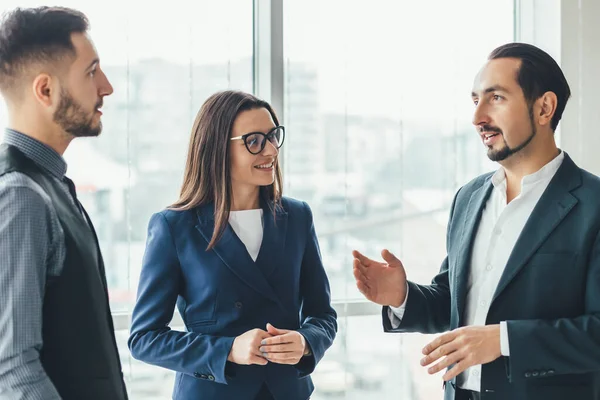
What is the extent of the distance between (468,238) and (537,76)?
0.53 m

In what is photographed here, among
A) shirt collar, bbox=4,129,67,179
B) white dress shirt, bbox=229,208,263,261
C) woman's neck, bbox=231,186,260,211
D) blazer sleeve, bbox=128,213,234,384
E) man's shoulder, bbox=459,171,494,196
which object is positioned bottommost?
blazer sleeve, bbox=128,213,234,384

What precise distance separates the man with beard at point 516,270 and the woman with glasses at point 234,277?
24cm

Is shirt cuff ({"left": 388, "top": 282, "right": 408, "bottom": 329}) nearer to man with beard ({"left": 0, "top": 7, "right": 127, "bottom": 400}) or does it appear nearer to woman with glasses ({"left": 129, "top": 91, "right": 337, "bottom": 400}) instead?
woman with glasses ({"left": 129, "top": 91, "right": 337, "bottom": 400})

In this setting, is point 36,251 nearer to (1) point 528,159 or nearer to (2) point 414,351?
(1) point 528,159

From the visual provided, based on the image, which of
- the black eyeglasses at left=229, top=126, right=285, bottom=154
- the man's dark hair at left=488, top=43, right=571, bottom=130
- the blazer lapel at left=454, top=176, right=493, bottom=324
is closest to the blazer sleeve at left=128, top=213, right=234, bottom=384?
the black eyeglasses at left=229, top=126, right=285, bottom=154

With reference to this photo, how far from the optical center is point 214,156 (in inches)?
80.7

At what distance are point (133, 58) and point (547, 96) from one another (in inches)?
58.4

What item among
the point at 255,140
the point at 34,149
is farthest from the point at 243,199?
the point at 34,149

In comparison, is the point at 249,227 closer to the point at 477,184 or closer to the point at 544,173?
the point at 477,184

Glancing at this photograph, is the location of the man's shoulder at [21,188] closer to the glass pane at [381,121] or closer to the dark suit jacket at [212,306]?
the dark suit jacket at [212,306]

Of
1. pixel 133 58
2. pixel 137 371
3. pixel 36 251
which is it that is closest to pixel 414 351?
pixel 137 371

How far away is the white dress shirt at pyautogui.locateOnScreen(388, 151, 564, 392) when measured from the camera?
6.29ft

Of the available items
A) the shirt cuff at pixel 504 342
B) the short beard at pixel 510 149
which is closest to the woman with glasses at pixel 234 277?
the shirt cuff at pixel 504 342

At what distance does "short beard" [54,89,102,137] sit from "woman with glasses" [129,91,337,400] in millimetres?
597
